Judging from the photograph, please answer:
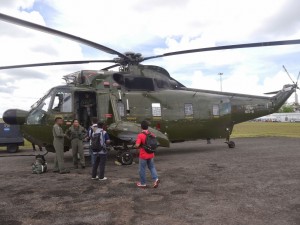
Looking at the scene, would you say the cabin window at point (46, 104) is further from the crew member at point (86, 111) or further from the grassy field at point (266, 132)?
the grassy field at point (266, 132)

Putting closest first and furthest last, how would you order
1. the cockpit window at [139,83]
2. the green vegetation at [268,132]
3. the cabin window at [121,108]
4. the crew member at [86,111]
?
the crew member at [86,111] < the cabin window at [121,108] < the cockpit window at [139,83] < the green vegetation at [268,132]

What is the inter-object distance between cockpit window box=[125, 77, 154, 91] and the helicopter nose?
4.34m

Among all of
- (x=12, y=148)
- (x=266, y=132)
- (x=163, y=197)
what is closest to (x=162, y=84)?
(x=163, y=197)

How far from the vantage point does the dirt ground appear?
16.9 ft

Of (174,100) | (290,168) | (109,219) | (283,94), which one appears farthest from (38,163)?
(283,94)

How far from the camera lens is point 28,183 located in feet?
26.8

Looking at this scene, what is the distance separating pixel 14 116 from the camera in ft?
36.7

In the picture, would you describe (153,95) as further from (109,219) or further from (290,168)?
(109,219)

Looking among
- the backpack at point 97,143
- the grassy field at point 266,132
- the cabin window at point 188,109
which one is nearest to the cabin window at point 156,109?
the cabin window at point 188,109

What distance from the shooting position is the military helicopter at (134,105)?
36.8 feet

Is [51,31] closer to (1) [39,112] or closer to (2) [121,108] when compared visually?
(1) [39,112]

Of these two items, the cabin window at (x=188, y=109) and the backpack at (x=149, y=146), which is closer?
the backpack at (x=149, y=146)

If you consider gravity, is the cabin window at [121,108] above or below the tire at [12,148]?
above

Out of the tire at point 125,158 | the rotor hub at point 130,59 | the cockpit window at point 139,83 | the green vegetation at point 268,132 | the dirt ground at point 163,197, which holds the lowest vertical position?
the dirt ground at point 163,197
